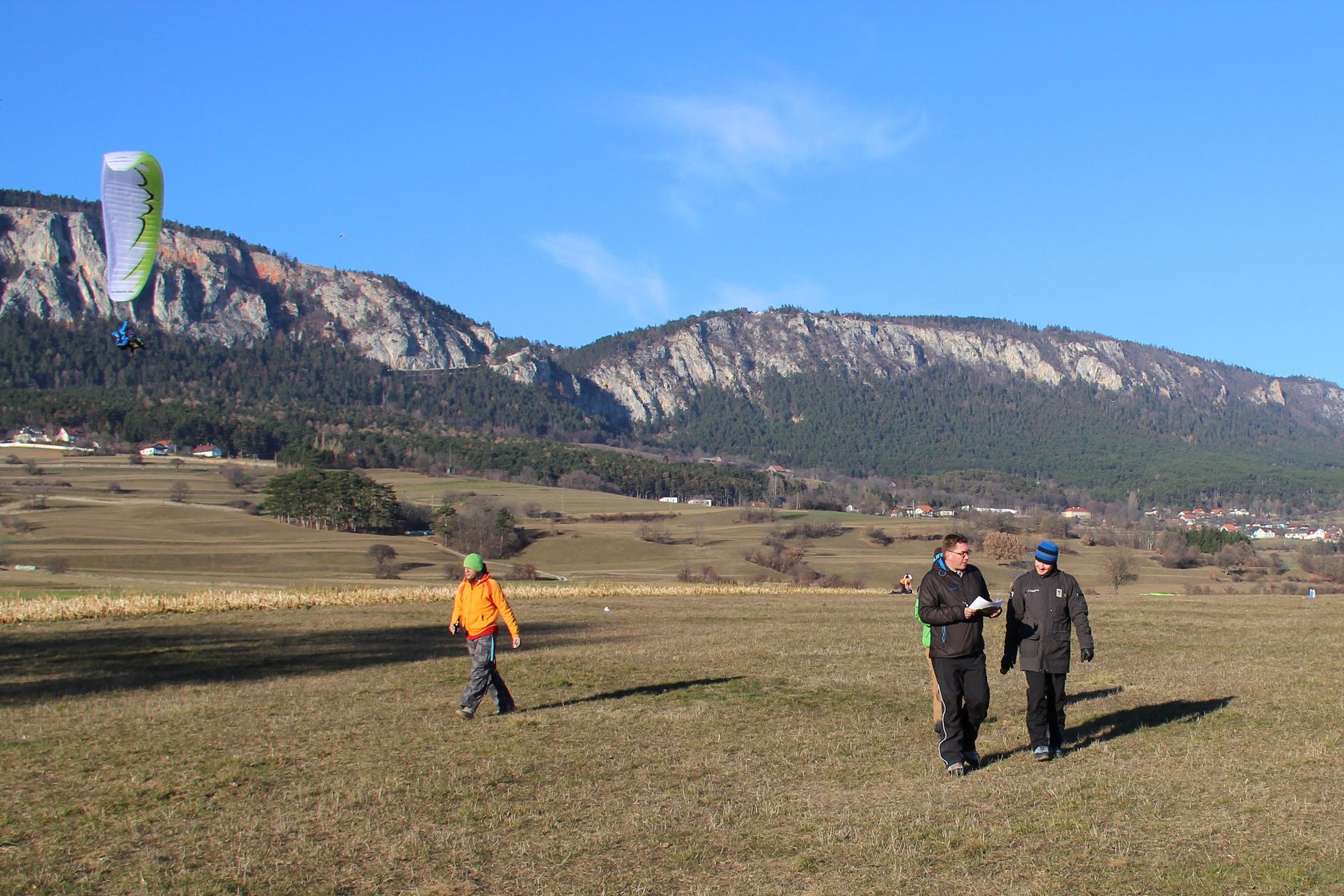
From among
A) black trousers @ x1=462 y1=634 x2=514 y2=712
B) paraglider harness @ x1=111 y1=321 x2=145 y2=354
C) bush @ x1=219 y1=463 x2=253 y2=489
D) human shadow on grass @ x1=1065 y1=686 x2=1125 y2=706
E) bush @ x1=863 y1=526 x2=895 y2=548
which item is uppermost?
paraglider harness @ x1=111 y1=321 x2=145 y2=354

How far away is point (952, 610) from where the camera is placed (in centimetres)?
1080

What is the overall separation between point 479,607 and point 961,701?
21.3ft

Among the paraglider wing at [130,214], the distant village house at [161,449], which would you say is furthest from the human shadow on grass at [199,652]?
the distant village house at [161,449]

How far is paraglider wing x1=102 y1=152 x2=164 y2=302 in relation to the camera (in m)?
26.1

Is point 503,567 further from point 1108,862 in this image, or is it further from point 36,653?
point 1108,862

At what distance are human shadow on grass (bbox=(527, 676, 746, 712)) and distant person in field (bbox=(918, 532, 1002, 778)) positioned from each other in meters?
5.80

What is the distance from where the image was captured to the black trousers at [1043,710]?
444 inches

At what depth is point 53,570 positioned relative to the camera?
6384cm

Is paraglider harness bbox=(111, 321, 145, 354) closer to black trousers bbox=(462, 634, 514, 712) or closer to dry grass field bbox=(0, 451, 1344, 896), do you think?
dry grass field bbox=(0, 451, 1344, 896)

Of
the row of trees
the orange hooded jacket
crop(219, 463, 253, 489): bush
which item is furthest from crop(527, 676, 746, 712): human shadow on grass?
crop(219, 463, 253, 489): bush

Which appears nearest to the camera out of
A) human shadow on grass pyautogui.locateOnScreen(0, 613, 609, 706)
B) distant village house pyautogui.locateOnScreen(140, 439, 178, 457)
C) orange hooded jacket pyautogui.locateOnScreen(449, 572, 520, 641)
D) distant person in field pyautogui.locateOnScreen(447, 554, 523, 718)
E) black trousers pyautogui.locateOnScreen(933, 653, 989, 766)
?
black trousers pyautogui.locateOnScreen(933, 653, 989, 766)

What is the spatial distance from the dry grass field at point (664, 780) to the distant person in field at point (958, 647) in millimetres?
406

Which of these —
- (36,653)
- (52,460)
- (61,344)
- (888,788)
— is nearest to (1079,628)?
(888,788)

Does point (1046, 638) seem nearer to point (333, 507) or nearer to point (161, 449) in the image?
point (333, 507)
